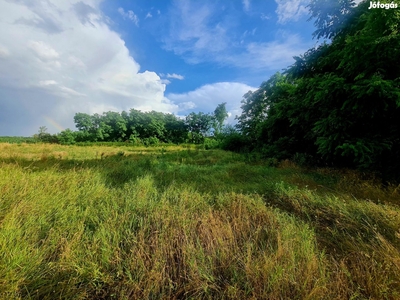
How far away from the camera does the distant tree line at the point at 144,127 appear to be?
45.8 meters

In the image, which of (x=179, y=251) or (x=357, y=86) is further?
(x=357, y=86)

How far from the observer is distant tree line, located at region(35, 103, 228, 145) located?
150 ft

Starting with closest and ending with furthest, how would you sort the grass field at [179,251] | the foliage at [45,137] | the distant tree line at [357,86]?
the grass field at [179,251] → the distant tree line at [357,86] → the foliage at [45,137]

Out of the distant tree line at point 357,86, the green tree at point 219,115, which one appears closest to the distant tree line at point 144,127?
the green tree at point 219,115

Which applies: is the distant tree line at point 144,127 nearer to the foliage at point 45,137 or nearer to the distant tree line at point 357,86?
the foliage at point 45,137

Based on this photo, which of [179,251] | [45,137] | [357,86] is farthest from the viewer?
[45,137]

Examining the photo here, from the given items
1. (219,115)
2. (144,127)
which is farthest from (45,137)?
(219,115)

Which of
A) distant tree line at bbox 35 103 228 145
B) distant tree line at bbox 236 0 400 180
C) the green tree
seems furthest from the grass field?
the green tree

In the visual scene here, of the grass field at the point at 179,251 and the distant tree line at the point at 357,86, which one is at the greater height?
the distant tree line at the point at 357,86

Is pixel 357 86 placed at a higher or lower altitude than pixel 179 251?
higher

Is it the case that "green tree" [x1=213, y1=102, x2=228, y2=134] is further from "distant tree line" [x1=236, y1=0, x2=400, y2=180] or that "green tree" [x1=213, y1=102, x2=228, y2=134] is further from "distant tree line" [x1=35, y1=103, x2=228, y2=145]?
"distant tree line" [x1=236, y1=0, x2=400, y2=180]

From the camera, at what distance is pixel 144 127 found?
47719mm

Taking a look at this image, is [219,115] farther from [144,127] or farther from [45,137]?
[45,137]

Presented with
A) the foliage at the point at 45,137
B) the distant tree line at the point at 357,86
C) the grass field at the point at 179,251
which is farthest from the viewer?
the foliage at the point at 45,137
